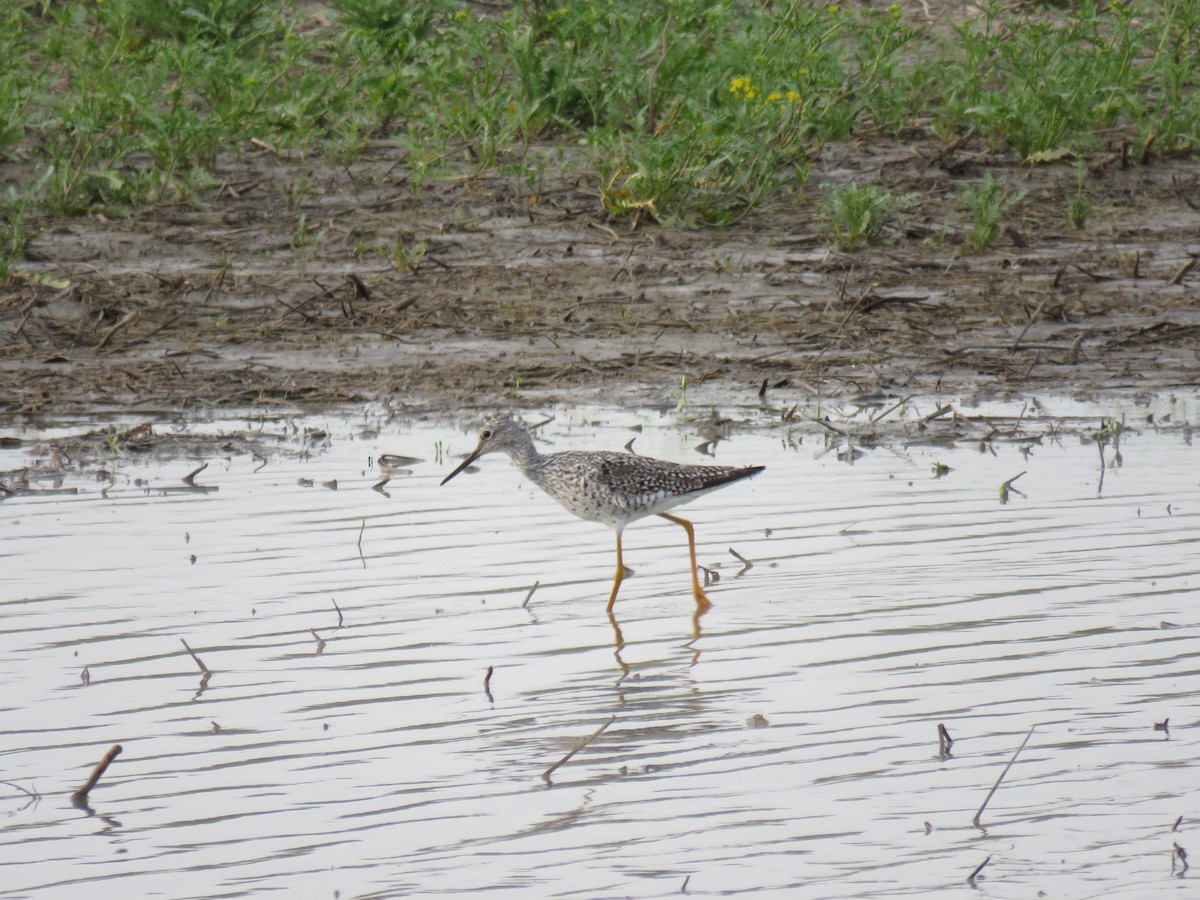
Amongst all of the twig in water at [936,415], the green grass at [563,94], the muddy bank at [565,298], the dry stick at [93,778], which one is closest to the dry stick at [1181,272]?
the muddy bank at [565,298]

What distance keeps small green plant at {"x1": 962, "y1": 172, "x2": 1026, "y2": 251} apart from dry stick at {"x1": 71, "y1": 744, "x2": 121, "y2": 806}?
8.53 metres

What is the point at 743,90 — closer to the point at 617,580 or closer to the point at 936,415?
the point at 936,415

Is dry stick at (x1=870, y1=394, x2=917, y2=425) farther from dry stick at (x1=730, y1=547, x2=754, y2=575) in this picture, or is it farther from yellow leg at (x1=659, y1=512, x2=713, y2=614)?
dry stick at (x1=730, y1=547, x2=754, y2=575)

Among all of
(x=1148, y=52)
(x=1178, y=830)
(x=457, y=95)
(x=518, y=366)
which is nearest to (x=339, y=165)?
(x=457, y=95)

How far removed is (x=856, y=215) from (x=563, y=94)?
282 centimetres

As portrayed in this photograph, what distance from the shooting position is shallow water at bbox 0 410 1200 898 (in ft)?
14.8

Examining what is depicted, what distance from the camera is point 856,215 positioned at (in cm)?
1194

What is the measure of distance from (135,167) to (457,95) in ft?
8.30

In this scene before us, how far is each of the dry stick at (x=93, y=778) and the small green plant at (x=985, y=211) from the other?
853 centimetres

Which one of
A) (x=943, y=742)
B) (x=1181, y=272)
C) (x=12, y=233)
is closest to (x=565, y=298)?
(x=12, y=233)

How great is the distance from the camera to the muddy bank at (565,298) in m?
10.3

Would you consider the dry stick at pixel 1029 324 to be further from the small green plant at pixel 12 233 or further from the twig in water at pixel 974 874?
the twig in water at pixel 974 874

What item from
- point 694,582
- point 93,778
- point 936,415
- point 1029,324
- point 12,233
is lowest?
point 694,582

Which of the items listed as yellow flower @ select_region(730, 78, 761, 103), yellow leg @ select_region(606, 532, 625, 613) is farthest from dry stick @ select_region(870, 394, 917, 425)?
yellow flower @ select_region(730, 78, 761, 103)
